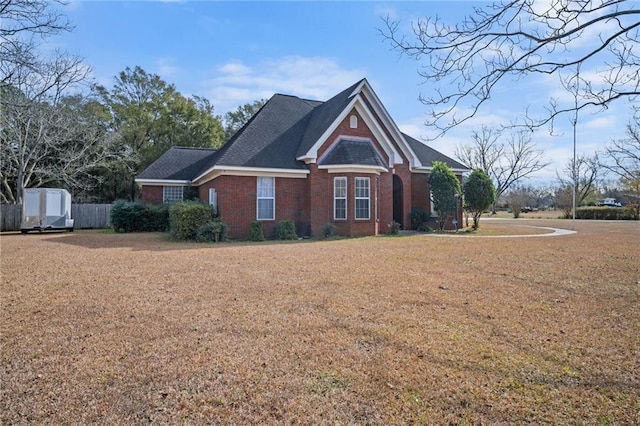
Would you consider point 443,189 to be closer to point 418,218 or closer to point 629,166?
point 418,218

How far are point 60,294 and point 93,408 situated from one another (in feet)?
14.9

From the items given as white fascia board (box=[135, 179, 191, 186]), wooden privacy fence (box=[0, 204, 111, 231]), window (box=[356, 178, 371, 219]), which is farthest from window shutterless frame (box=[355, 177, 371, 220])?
wooden privacy fence (box=[0, 204, 111, 231])

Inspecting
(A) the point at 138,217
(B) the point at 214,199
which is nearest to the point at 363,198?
(B) the point at 214,199

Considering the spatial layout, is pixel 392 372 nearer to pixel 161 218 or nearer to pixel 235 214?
pixel 235 214

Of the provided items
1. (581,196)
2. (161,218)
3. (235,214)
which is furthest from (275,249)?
(581,196)

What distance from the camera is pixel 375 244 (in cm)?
1423

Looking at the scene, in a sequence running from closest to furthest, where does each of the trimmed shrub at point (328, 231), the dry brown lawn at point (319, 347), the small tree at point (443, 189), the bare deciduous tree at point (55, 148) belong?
the dry brown lawn at point (319, 347) < the trimmed shrub at point (328, 231) < the small tree at point (443, 189) < the bare deciduous tree at point (55, 148)

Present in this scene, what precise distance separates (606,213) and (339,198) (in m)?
39.3

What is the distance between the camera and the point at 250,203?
686 inches

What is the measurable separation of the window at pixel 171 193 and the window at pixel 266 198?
897 cm

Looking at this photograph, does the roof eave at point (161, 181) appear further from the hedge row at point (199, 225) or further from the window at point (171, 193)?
the hedge row at point (199, 225)

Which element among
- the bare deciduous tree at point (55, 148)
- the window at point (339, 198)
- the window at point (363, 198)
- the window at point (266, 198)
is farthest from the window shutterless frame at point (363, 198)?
the bare deciduous tree at point (55, 148)

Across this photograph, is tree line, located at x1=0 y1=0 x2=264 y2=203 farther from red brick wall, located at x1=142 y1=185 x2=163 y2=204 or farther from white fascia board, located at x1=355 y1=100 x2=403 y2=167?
white fascia board, located at x1=355 y1=100 x2=403 y2=167

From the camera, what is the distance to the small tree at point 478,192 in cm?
2158
